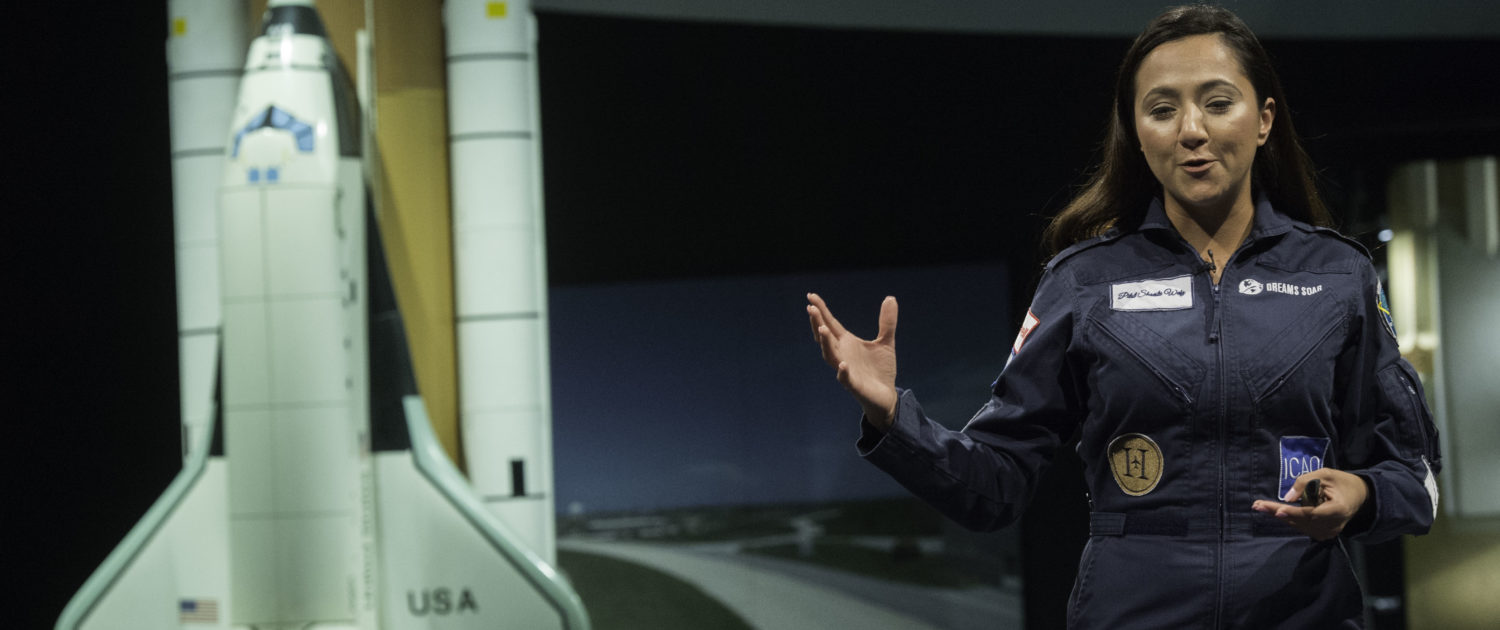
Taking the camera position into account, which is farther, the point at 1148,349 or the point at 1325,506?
the point at 1148,349

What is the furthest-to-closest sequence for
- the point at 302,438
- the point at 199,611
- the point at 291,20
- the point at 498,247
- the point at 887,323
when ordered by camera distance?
the point at 498,247 < the point at 199,611 < the point at 291,20 < the point at 302,438 < the point at 887,323

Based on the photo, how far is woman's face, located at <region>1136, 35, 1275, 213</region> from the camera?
1.17 metres

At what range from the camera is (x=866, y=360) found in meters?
1.20

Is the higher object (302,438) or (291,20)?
(291,20)

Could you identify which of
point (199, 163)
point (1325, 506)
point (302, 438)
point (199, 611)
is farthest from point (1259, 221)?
point (199, 163)

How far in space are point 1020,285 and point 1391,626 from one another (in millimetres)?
1903

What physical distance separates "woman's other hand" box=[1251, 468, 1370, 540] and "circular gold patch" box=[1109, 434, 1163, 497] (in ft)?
0.37

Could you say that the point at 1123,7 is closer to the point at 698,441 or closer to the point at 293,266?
the point at 698,441

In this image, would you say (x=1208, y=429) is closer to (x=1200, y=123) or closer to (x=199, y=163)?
(x=1200, y=123)

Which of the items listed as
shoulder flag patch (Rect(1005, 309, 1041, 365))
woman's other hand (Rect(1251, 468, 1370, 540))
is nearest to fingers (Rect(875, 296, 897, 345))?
shoulder flag patch (Rect(1005, 309, 1041, 365))

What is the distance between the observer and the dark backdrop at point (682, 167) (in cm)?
456

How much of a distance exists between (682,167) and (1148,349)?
4.23 m

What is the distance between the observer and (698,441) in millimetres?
5586

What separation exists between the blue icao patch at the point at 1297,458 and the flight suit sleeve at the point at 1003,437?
0.67 feet
